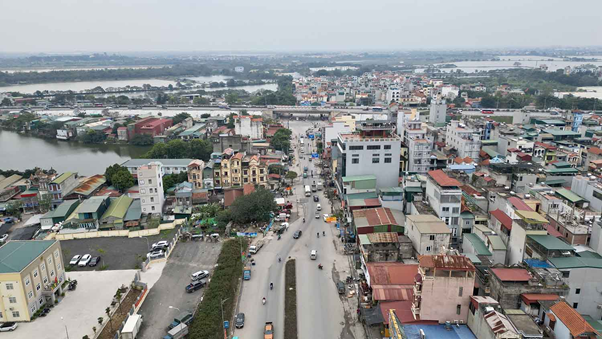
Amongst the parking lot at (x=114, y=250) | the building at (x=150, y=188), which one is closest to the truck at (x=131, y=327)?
the parking lot at (x=114, y=250)

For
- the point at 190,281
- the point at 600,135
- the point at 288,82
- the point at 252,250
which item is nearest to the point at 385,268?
the point at 252,250

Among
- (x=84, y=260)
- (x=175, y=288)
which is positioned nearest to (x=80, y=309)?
(x=175, y=288)

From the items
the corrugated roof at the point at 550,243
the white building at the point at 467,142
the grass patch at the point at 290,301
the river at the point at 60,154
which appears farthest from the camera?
the river at the point at 60,154

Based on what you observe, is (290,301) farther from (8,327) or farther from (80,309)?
(8,327)

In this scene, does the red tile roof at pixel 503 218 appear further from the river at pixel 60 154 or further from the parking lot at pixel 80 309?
the river at pixel 60 154

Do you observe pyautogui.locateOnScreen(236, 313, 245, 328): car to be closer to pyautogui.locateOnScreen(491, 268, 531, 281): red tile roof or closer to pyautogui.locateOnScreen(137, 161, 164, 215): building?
pyautogui.locateOnScreen(491, 268, 531, 281): red tile roof

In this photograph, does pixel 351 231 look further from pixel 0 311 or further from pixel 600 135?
pixel 600 135
